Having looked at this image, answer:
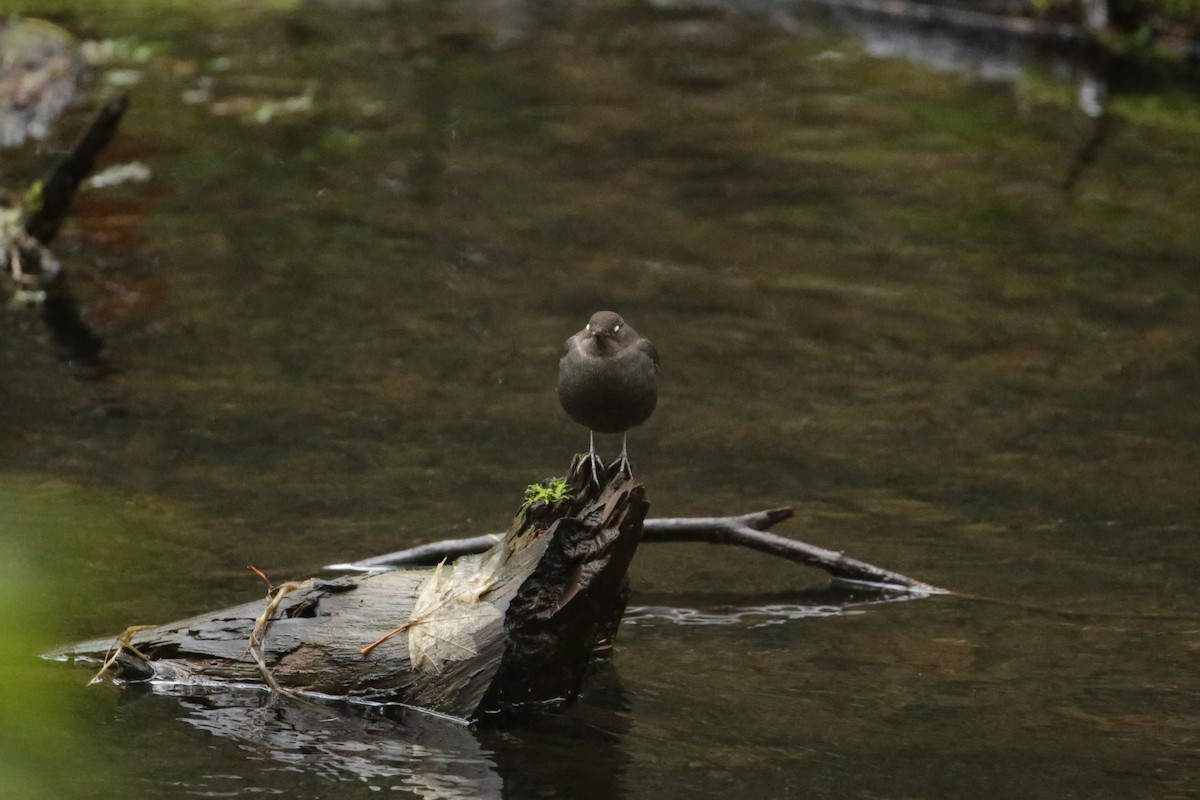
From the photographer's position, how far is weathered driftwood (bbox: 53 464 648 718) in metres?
4.60

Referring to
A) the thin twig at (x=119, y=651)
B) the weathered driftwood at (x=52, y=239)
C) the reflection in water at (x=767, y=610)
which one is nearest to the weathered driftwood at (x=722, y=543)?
the reflection in water at (x=767, y=610)

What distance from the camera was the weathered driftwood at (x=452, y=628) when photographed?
4.60m

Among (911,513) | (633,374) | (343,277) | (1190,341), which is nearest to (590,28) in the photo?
(343,277)

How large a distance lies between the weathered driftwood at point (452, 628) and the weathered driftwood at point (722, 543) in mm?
634

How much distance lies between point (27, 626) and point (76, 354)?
768 cm

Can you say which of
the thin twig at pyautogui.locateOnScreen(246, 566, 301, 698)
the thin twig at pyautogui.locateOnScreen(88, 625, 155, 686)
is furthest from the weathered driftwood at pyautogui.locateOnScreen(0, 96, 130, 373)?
the thin twig at pyautogui.locateOnScreen(246, 566, 301, 698)

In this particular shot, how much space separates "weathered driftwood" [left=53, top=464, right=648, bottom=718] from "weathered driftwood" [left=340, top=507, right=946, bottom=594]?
634 mm

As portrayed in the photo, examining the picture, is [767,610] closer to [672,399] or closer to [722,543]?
→ [722,543]

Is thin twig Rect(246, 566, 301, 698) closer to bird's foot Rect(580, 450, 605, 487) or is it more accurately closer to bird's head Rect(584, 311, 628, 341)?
bird's foot Rect(580, 450, 605, 487)

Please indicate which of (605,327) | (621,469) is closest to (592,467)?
(621,469)

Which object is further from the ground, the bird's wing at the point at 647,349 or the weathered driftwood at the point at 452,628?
the bird's wing at the point at 647,349

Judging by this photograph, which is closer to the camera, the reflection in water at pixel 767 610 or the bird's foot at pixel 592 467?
the bird's foot at pixel 592 467

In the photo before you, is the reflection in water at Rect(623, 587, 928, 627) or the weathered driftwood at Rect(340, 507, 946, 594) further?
the reflection in water at Rect(623, 587, 928, 627)

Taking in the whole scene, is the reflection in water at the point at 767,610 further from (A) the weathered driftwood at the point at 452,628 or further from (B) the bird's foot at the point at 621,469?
(B) the bird's foot at the point at 621,469
